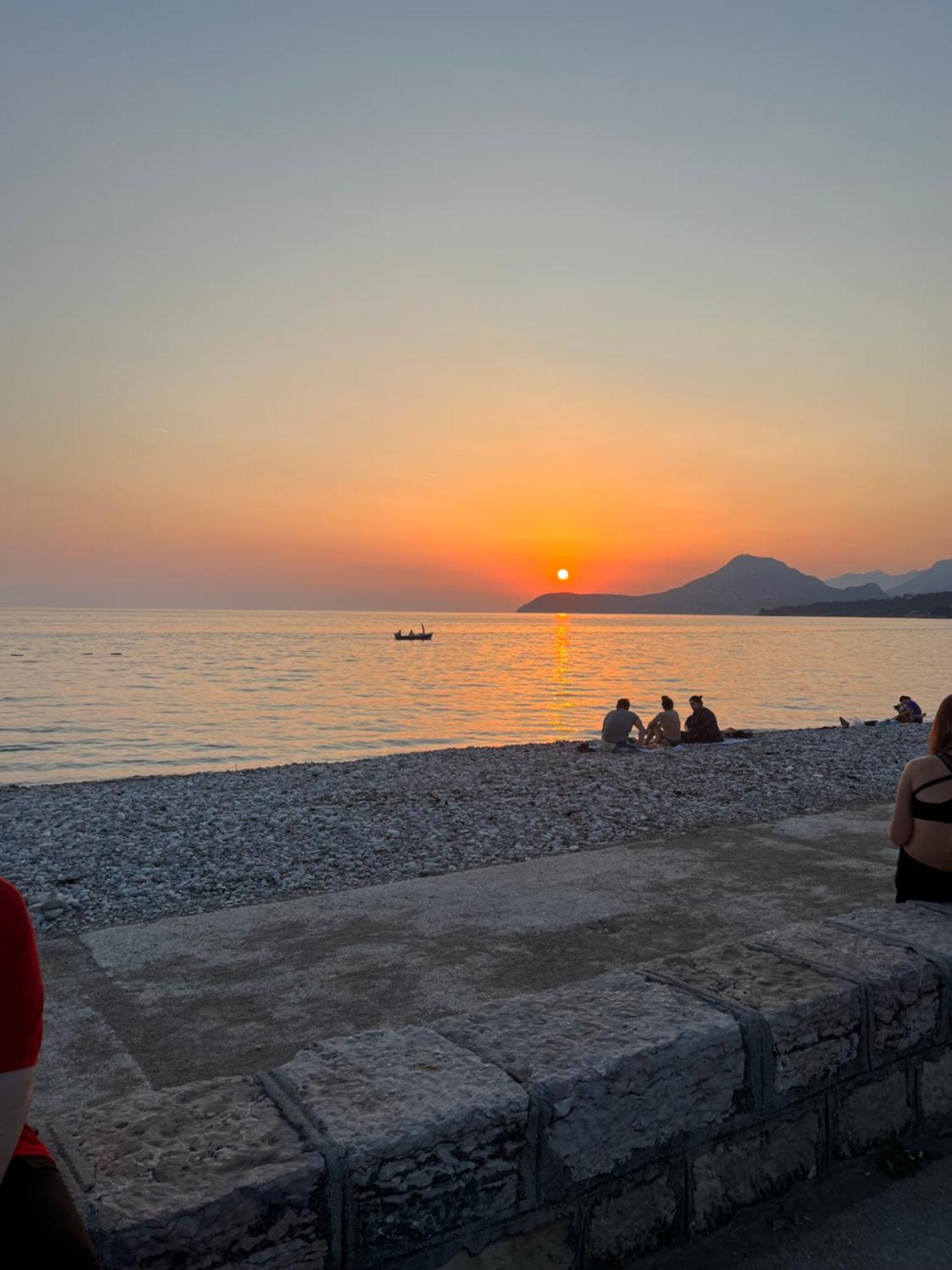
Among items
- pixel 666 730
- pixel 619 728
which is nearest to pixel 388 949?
pixel 619 728

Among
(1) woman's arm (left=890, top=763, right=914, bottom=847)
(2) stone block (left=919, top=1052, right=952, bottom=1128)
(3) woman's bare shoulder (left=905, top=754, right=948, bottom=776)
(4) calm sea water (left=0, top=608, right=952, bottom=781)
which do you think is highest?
(3) woman's bare shoulder (left=905, top=754, right=948, bottom=776)

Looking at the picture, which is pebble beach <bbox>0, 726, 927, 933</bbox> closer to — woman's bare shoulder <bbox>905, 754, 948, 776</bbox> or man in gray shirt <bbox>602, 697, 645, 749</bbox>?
man in gray shirt <bbox>602, 697, 645, 749</bbox>

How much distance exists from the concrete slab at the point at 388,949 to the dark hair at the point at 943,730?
1.48 m

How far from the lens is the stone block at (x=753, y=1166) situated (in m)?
2.47

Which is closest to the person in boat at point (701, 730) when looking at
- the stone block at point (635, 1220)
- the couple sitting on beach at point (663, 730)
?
the couple sitting on beach at point (663, 730)

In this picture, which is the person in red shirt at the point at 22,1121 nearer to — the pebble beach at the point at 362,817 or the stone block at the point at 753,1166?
the stone block at the point at 753,1166

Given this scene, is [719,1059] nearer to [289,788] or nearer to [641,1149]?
[641,1149]

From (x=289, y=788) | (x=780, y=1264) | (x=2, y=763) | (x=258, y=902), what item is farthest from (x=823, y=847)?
(x=2, y=763)

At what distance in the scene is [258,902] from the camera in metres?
6.40

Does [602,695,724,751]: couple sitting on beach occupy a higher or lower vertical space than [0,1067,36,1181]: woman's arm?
lower

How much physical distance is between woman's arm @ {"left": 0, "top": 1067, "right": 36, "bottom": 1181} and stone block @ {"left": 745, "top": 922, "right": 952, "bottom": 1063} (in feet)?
7.45

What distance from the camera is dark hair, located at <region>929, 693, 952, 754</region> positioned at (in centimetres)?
436

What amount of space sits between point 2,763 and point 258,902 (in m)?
21.1

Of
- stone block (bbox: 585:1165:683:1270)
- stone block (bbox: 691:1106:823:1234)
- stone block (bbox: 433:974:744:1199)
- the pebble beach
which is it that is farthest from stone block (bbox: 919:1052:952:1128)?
the pebble beach
